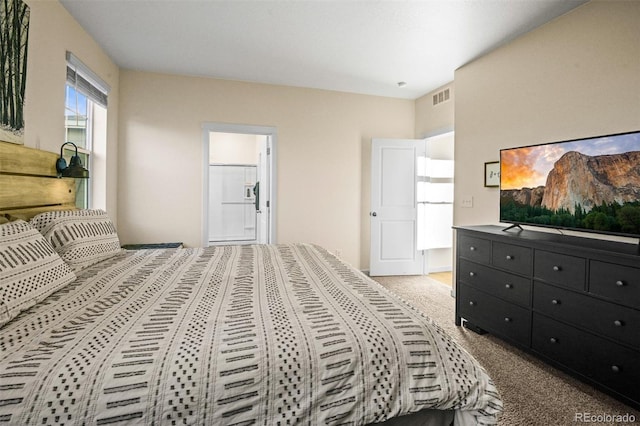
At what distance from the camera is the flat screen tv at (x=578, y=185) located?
80.9 inches

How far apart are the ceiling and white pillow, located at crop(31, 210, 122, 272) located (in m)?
Answer: 1.75

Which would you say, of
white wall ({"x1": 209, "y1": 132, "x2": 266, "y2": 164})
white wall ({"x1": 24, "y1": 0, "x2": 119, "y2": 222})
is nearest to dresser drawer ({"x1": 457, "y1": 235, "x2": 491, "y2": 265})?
white wall ({"x1": 24, "y1": 0, "x2": 119, "y2": 222})

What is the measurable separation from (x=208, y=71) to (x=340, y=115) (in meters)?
1.84

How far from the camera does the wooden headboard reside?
1.96m

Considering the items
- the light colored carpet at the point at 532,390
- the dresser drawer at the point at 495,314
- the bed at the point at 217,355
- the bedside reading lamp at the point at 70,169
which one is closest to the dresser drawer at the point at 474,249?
the dresser drawer at the point at 495,314

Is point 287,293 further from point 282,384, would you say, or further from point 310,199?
point 310,199

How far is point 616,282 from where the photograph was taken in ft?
5.95

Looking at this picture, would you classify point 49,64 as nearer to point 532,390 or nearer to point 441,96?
point 532,390

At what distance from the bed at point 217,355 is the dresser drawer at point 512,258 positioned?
4.61ft

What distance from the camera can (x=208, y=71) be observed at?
12.9 ft

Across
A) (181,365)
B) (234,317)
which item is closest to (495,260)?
(234,317)

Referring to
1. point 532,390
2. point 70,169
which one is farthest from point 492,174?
point 70,169

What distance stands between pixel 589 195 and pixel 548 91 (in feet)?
3.50

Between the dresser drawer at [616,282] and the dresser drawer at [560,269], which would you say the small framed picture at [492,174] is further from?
the dresser drawer at [616,282]
